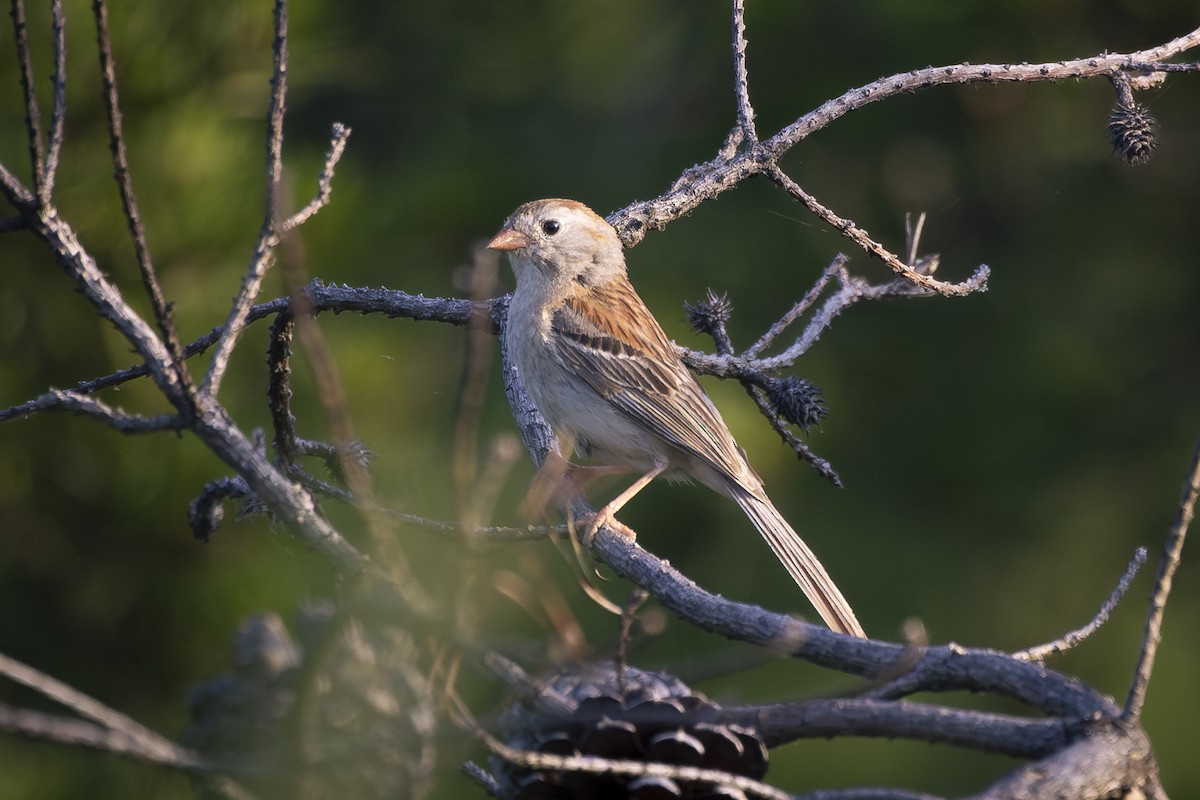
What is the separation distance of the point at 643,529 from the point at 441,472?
43.4 inches

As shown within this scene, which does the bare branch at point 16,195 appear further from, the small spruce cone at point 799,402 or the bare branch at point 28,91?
the small spruce cone at point 799,402

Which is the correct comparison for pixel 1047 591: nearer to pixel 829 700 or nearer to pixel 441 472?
pixel 441 472

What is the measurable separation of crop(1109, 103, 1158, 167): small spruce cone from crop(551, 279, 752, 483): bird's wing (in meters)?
1.30

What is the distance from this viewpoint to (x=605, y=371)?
3.76 m

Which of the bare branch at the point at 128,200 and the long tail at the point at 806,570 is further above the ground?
the long tail at the point at 806,570

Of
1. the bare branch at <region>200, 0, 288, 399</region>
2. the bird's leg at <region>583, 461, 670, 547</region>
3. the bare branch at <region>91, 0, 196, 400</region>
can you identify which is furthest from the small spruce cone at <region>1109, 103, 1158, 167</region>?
the bare branch at <region>91, 0, 196, 400</region>

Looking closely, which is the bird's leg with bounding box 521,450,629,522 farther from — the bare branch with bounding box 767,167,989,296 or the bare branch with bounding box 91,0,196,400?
the bare branch with bounding box 91,0,196,400

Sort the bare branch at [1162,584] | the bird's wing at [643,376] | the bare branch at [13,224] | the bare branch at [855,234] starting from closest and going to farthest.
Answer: the bare branch at [1162,584], the bare branch at [13,224], the bare branch at [855,234], the bird's wing at [643,376]

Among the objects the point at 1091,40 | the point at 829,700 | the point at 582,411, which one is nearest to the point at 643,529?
the point at 582,411

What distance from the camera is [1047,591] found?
5020 millimetres

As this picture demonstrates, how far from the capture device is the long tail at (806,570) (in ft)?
10.6

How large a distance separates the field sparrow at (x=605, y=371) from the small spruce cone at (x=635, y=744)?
186 cm

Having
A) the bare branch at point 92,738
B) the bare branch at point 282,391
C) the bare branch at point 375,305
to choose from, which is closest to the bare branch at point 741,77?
the bare branch at point 375,305

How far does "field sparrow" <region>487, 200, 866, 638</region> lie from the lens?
3.56 meters
